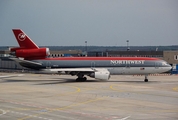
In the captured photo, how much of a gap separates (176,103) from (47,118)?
15.3 meters

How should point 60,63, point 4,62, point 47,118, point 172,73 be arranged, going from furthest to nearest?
point 4,62 → point 172,73 → point 60,63 → point 47,118

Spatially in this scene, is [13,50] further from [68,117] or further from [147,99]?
[68,117]

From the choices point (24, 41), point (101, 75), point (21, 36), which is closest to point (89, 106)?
point (101, 75)

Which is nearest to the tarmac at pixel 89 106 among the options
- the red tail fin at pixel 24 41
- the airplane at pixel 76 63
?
the airplane at pixel 76 63

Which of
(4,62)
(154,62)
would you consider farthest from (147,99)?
(4,62)

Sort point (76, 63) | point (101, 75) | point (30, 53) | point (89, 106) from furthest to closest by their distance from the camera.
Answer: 1. point (76, 63)
2. point (30, 53)
3. point (101, 75)
4. point (89, 106)

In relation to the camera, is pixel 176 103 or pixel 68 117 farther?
pixel 176 103

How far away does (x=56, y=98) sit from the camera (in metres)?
40.1

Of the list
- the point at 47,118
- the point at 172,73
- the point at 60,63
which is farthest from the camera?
the point at 172,73

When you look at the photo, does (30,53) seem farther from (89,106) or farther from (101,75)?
(89,106)

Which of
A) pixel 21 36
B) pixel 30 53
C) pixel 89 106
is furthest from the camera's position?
pixel 21 36

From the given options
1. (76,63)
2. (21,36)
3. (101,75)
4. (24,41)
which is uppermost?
(21,36)

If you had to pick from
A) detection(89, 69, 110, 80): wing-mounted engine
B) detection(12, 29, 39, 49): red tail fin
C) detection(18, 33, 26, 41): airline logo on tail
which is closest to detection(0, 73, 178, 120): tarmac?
detection(89, 69, 110, 80): wing-mounted engine

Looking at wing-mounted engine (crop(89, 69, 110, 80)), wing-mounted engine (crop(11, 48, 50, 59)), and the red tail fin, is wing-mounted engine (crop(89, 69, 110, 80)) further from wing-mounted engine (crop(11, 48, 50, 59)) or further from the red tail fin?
the red tail fin
